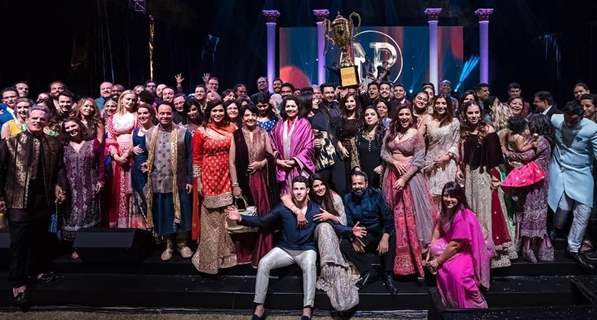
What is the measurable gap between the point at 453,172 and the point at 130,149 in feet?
9.70

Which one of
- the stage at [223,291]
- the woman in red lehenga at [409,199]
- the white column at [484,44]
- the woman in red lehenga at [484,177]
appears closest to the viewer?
the stage at [223,291]

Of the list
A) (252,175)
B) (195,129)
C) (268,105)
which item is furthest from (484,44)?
(252,175)

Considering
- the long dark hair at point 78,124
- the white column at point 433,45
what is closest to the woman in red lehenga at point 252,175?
the long dark hair at point 78,124

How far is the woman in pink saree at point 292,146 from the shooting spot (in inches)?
183

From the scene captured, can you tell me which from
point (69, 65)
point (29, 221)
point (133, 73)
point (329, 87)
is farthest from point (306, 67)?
point (29, 221)

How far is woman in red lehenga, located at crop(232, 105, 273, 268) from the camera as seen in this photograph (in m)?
4.63

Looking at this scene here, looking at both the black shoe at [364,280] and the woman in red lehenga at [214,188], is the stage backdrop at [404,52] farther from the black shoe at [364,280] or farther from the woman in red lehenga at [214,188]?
the black shoe at [364,280]

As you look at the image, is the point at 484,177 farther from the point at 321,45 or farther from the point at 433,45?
the point at 321,45

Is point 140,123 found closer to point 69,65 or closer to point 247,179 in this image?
point 247,179

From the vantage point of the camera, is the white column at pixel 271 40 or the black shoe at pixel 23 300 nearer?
the black shoe at pixel 23 300

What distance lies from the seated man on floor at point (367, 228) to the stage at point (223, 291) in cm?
17

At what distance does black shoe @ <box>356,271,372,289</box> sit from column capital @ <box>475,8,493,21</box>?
431 inches

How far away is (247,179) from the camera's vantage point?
185 inches

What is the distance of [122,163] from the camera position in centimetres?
494
